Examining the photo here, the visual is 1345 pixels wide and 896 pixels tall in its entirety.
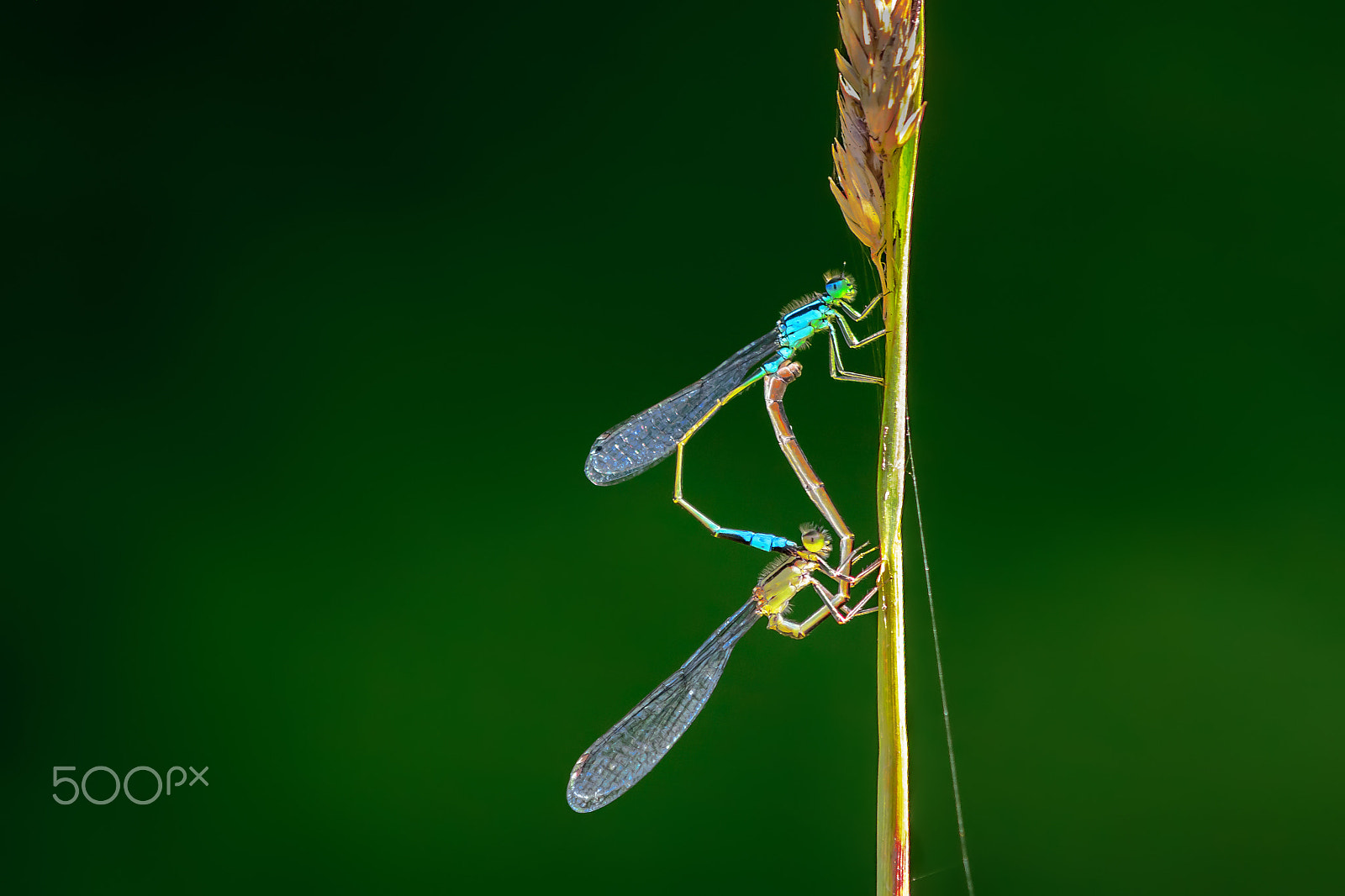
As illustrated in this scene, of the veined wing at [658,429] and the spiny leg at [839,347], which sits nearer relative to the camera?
the spiny leg at [839,347]

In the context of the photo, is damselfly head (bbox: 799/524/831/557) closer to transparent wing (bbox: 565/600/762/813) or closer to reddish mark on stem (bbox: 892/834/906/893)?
transparent wing (bbox: 565/600/762/813)

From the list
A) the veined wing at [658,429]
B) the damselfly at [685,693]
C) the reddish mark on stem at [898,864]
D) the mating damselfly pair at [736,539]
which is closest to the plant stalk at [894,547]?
the reddish mark on stem at [898,864]

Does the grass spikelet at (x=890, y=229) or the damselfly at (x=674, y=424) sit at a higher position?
the damselfly at (x=674, y=424)

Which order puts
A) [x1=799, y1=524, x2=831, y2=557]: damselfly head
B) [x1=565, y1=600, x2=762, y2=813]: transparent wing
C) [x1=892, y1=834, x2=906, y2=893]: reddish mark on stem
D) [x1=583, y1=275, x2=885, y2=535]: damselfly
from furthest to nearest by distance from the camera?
[x1=583, y1=275, x2=885, y2=535]: damselfly → [x1=565, y1=600, x2=762, y2=813]: transparent wing → [x1=799, y1=524, x2=831, y2=557]: damselfly head → [x1=892, y1=834, x2=906, y2=893]: reddish mark on stem

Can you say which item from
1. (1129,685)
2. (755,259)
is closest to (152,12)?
(755,259)

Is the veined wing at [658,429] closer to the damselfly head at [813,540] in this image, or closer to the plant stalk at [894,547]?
the damselfly head at [813,540]

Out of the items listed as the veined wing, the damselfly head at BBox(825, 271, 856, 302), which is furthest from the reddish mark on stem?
the veined wing

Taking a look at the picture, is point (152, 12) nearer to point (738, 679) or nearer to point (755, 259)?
point (755, 259)
